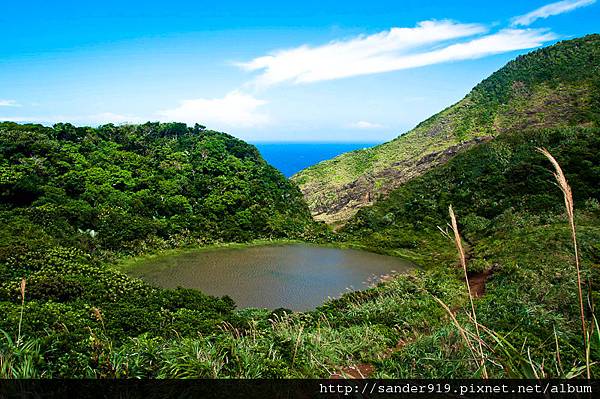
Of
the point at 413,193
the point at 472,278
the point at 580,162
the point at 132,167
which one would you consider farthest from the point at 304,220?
the point at 580,162

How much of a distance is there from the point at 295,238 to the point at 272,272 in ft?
38.6

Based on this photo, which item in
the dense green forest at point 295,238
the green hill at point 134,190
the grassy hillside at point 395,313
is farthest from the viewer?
the green hill at point 134,190

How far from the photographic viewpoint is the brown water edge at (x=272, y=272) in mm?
18641

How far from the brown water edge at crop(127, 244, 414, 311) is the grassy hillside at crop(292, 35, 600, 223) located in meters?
16.9

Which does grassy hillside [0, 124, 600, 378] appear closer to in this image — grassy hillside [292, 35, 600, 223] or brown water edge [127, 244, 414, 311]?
brown water edge [127, 244, 414, 311]

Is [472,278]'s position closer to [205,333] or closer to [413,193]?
[205,333]

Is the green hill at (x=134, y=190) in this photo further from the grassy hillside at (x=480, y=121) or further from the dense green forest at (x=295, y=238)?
the grassy hillside at (x=480, y=121)

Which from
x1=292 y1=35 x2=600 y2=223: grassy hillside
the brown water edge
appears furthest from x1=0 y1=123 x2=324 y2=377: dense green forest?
x1=292 y1=35 x2=600 y2=223: grassy hillside

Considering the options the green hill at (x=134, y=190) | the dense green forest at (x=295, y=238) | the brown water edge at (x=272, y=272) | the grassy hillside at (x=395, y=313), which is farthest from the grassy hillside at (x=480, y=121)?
the brown water edge at (x=272, y=272)

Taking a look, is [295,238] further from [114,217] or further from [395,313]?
[395,313]

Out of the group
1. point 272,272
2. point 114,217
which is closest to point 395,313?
point 272,272

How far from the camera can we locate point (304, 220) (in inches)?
1539

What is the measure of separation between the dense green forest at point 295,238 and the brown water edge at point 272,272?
1985 millimetres

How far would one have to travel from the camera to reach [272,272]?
23.0 m
